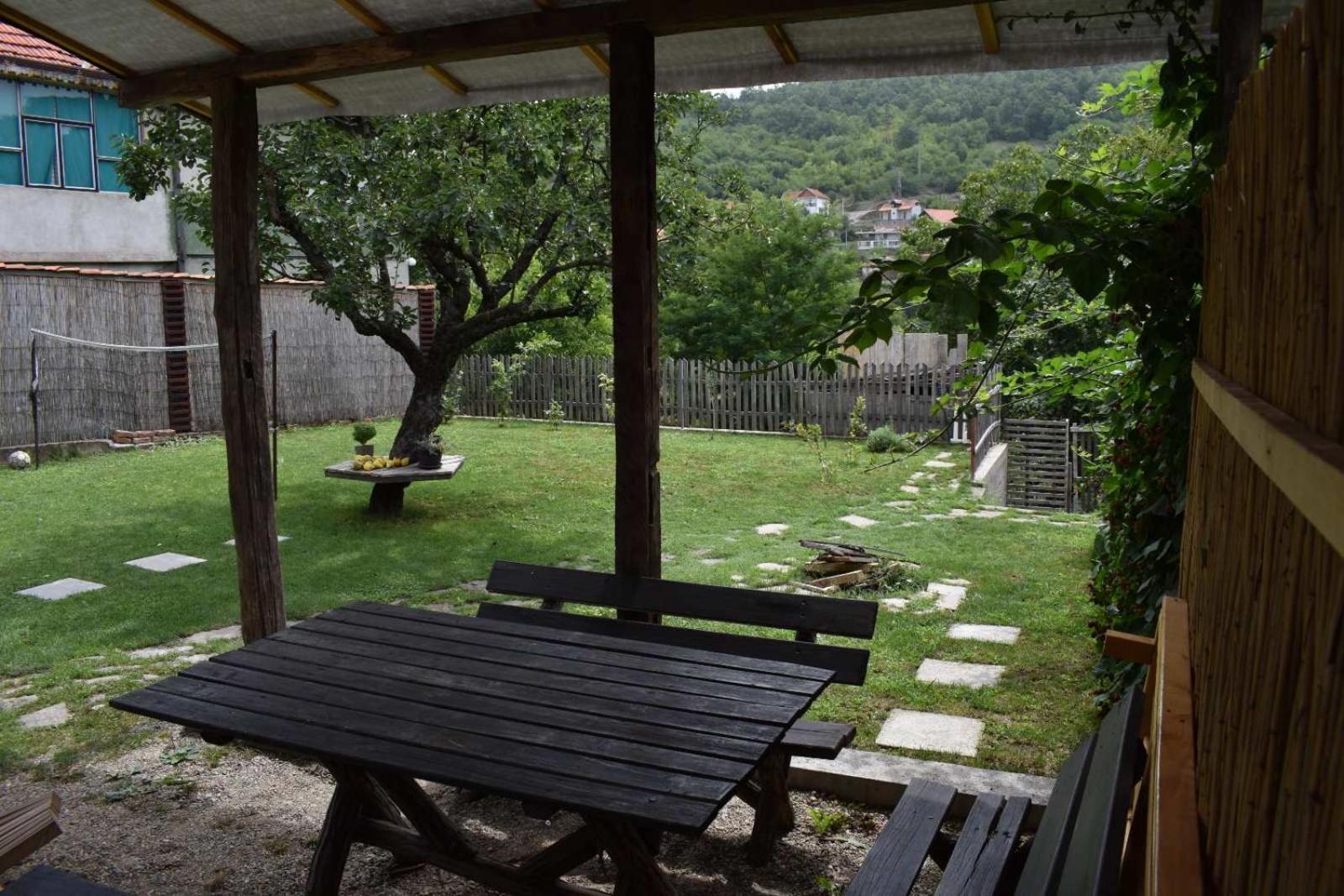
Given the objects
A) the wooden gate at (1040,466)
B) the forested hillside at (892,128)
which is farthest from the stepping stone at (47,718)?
the forested hillside at (892,128)

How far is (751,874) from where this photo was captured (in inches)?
137

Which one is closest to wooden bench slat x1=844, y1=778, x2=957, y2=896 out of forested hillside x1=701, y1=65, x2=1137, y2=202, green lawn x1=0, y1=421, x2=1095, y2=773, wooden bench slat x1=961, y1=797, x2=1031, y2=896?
wooden bench slat x1=961, y1=797, x2=1031, y2=896

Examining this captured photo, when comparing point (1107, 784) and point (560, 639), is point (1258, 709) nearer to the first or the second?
point (1107, 784)

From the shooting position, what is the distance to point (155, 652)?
19.3 feet

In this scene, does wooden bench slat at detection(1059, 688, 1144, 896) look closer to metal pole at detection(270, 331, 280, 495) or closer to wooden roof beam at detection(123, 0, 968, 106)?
wooden roof beam at detection(123, 0, 968, 106)

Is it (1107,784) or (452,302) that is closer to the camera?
(1107,784)

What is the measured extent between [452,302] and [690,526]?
9.43ft

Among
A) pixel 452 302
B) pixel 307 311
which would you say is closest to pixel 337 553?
pixel 452 302

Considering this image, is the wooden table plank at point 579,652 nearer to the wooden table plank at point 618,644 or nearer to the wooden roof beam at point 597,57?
the wooden table plank at point 618,644

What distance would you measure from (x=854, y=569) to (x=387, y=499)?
438 cm

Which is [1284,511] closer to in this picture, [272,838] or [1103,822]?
[1103,822]

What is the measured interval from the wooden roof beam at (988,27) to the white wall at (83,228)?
53.6 feet

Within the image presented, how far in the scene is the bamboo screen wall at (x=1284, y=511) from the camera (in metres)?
0.78

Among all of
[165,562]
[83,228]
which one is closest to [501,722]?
[165,562]
